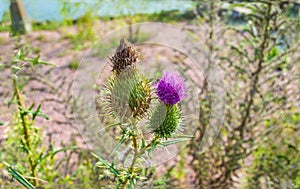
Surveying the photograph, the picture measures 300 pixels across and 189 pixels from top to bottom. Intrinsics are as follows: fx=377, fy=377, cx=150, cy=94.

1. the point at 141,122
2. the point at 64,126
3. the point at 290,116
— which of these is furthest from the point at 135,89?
the point at 64,126

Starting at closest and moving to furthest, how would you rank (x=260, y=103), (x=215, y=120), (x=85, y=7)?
(x=260, y=103), (x=215, y=120), (x=85, y=7)

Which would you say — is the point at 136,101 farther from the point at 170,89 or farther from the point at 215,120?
the point at 215,120

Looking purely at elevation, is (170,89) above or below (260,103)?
above

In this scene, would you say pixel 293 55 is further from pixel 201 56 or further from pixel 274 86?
pixel 201 56

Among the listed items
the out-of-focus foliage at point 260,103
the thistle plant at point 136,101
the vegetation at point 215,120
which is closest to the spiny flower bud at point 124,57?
the thistle plant at point 136,101

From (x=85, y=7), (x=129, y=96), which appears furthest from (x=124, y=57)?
(x=85, y=7)

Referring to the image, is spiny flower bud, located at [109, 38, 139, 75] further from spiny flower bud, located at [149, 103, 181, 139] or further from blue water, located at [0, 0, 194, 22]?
blue water, located at [0, 0, 194, 22]
